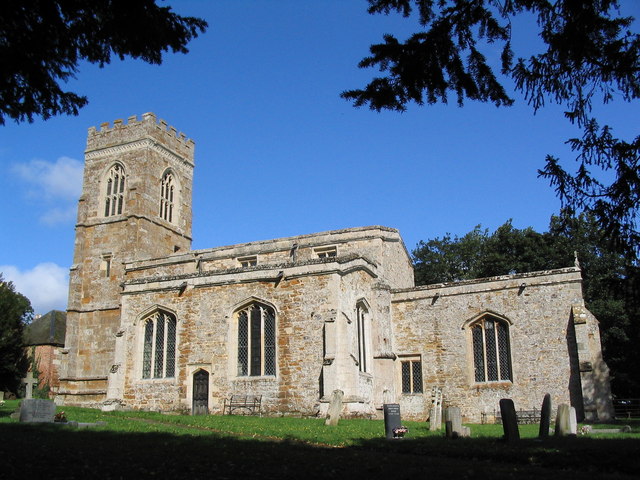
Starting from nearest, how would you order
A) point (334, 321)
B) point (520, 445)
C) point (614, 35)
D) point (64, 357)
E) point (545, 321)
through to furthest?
point (614, 35) < point (520, 445) < point (334, 321) < point (545, 321) < point (64, 357)

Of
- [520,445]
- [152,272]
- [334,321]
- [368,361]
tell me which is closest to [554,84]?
[520,445]

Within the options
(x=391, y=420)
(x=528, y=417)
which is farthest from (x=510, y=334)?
(x=391, y=420)

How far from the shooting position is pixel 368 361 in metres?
25.8

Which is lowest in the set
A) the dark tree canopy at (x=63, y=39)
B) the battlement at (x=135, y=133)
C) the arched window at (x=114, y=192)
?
the dark tree canopy at (x=63, y=39)

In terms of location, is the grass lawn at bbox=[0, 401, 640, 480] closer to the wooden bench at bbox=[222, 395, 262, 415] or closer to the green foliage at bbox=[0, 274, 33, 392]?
the wooden bench at bbox=[222, 395, 262, 415]

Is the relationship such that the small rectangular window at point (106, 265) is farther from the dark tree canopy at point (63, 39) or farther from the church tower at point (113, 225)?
the dark tree canopy at point (63, 39)

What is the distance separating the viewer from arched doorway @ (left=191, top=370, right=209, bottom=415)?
24.5 meters

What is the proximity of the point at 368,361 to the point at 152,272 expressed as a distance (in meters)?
13.9

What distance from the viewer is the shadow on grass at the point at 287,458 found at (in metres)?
8.80

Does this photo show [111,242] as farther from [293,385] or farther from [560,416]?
[560,416]

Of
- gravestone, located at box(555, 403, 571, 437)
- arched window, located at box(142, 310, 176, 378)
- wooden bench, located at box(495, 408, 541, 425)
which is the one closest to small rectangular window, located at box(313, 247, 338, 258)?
arched window, located at box(142, 310, 176, 378)

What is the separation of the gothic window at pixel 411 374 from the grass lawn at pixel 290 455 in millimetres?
12022

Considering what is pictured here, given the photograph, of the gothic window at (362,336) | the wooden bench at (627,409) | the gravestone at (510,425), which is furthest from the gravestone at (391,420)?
the wooden bench at (627,409)

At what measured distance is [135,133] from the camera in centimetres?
3700
